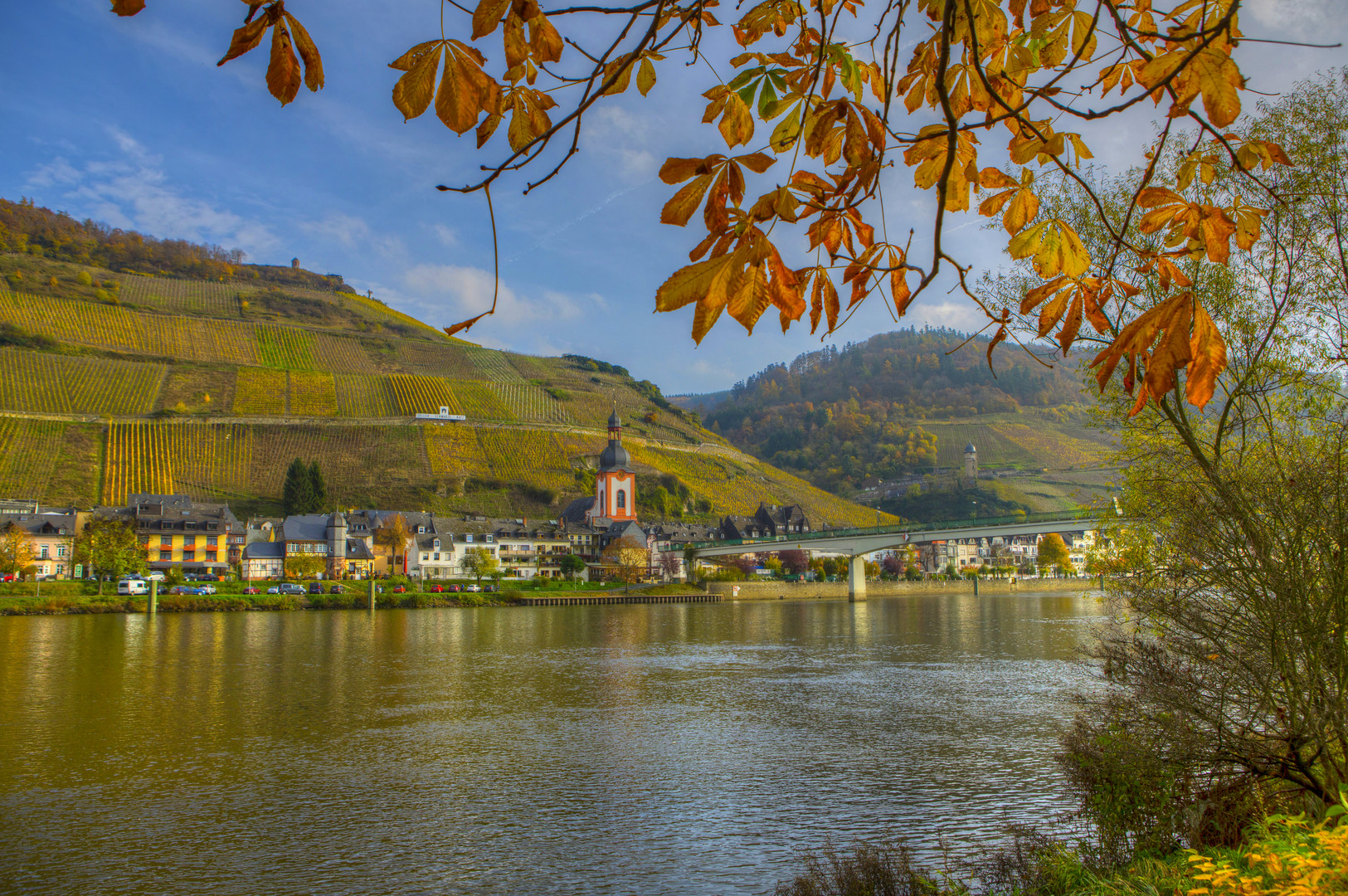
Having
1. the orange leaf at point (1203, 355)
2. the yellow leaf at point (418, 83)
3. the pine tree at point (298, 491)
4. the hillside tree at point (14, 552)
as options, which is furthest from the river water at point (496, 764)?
the pine tree at point (298, 491)

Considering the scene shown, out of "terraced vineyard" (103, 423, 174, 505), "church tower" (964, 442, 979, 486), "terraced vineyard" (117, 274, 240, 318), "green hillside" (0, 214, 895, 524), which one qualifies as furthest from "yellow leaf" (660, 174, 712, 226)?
"terraced vineyard" (117, 274, 240, 318)

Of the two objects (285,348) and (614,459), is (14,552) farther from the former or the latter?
(285,348)

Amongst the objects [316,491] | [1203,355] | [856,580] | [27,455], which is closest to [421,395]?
[316,491]

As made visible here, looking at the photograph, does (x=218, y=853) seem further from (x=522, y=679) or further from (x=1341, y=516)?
(x=522, y=679)

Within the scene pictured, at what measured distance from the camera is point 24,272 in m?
121

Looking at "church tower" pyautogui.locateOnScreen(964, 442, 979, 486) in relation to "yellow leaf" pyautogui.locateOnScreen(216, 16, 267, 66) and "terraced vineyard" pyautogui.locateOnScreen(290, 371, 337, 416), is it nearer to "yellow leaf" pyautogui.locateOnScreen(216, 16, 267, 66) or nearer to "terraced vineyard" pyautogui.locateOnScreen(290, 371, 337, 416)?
"terraced vineyard" pyautogui.locateOnScreen(290, 371, 337, 416)

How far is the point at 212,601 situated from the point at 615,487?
52.9 metres

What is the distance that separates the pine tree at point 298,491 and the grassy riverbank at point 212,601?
72.3ft

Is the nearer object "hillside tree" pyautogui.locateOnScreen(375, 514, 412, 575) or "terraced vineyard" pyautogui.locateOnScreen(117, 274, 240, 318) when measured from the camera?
"hillside tree" pyautogui.locateOnScreen(375, 514, 412, 575)

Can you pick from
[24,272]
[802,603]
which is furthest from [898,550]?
[24,272]

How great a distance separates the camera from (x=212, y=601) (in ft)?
168

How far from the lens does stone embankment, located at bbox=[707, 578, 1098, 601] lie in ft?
264

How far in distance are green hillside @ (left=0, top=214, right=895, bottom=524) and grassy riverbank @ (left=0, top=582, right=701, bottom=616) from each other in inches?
1060

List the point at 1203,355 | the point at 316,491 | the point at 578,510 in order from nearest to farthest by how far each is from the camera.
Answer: the point at 1203,355 < the point at 316,491 < the point at 578,510
